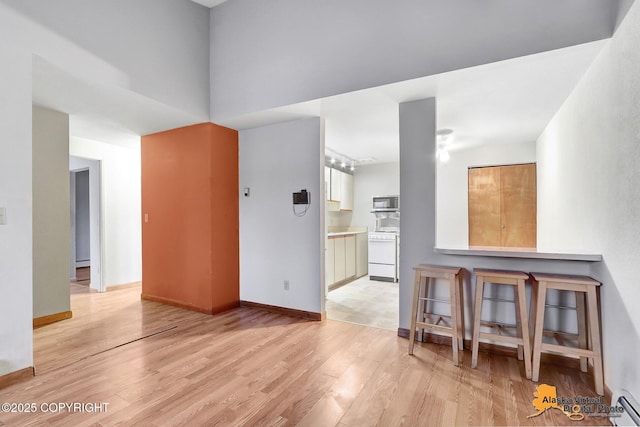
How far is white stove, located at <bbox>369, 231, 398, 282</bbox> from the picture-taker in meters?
5.37

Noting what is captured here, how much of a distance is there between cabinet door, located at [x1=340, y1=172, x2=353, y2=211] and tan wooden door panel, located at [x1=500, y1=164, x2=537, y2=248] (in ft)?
8.90

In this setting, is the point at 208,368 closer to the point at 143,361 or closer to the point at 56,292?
the point at 143,361

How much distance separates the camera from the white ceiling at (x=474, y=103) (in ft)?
7.59

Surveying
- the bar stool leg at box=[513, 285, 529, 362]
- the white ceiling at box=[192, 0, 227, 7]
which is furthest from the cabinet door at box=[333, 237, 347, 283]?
the white ceiling at box=[192, 0, 227, 7]

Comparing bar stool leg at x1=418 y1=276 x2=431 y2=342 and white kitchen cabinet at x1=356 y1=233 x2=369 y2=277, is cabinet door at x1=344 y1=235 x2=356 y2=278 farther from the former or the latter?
bar stool leg at x1=418 y1=276 x2=431 y2=342

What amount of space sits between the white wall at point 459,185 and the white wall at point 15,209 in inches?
188

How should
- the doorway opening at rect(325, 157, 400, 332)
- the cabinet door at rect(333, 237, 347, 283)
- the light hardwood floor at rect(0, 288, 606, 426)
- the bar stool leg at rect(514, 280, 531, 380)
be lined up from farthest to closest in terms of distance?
the cabinet door at rect(333, 237, 347, 283) < the doorway opening at rect(325, 157, 400, 332) < the bar stool leg at rect(514, 280, 531, 380) < the light hardwood floor at rect(0, 288, 606, 426)

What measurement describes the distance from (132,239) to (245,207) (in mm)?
2539

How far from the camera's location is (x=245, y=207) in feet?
13.1

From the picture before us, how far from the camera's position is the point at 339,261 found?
5.09 metres

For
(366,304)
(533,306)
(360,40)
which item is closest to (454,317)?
(533,306)

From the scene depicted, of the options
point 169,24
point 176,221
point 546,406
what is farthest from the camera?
point 176,221

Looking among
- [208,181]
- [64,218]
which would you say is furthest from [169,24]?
[64,218]

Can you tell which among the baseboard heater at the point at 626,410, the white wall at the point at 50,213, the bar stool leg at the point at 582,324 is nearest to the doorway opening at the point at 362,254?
the bar stool leg at the point at 582,324
